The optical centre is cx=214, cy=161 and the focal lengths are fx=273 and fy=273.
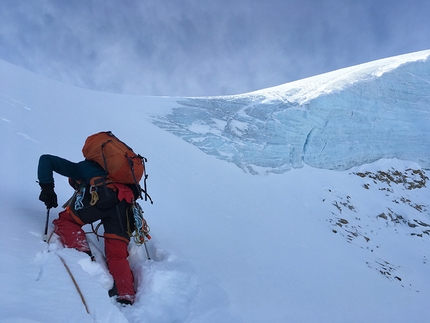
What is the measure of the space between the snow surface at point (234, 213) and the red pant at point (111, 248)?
10cm

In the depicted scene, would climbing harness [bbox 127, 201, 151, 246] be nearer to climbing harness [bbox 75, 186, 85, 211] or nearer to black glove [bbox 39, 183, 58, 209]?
climbing harness [bbox 75, 186, 85, 211]

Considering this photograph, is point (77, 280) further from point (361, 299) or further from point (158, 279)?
point (361, 299)

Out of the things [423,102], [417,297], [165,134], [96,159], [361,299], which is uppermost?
[423,102]

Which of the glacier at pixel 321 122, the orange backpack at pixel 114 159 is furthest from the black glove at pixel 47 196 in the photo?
the glacier at pixel 321 122

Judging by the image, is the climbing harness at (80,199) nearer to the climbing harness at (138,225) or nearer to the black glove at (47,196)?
the black glove at (47,196)

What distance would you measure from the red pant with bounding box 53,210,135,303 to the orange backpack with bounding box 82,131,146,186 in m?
0.58

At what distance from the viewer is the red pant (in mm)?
2418

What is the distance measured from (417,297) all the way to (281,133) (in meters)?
9.91

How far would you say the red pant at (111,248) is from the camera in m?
2.42

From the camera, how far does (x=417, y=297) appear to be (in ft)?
19.8

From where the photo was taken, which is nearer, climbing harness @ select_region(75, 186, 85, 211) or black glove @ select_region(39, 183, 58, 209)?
black glove @ select_region(39, 183, 58, 209)

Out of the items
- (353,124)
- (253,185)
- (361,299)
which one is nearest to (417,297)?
(361,299)

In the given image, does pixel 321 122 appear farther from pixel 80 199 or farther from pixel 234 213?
pixel 80 199

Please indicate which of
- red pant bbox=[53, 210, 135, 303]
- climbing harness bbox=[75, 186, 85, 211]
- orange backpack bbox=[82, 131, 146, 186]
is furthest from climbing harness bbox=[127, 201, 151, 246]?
climbing harness bbox=[75, 186, 85, 211]
